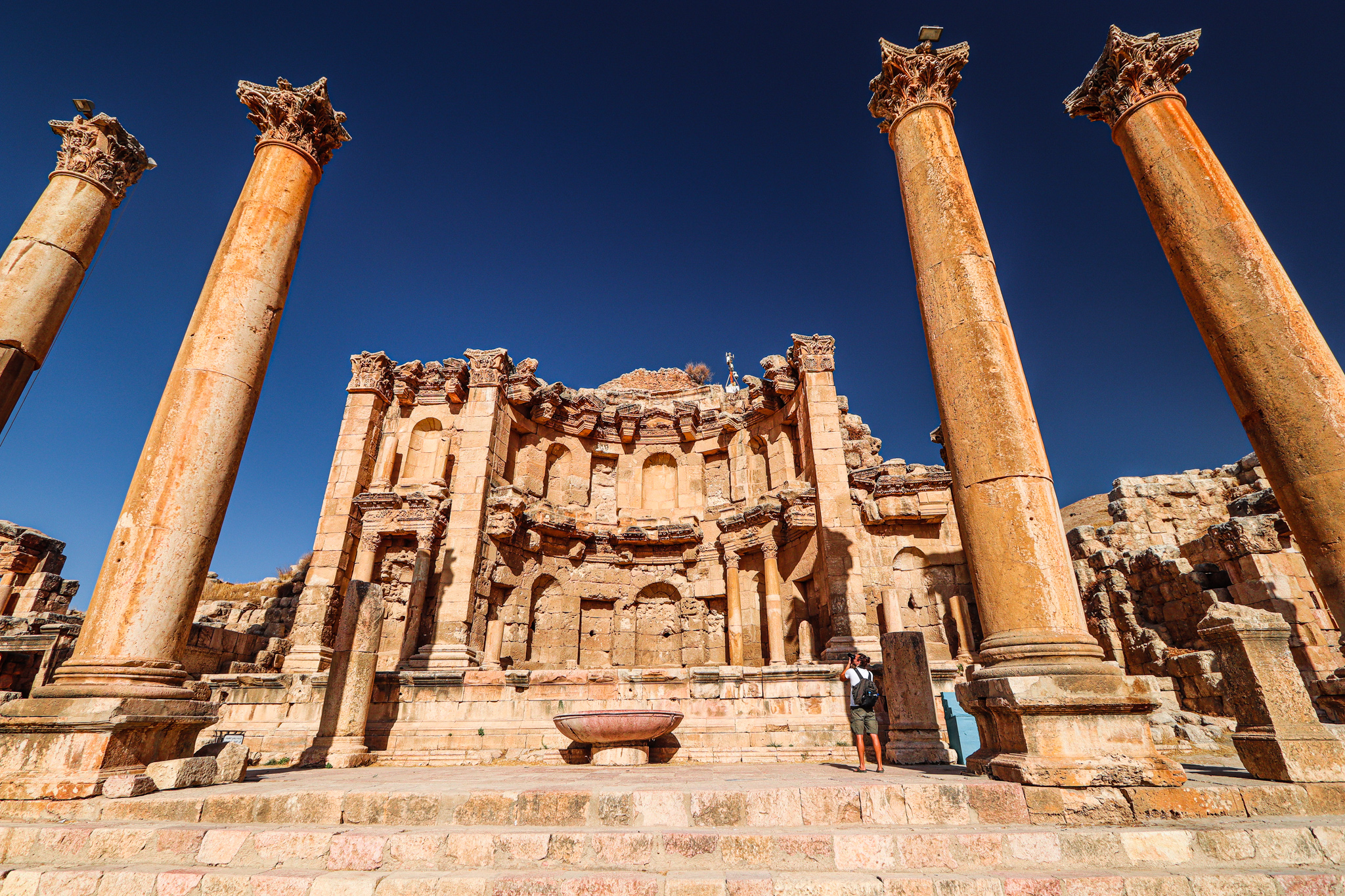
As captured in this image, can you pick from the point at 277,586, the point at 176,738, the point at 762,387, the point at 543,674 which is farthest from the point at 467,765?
the point at 277,586

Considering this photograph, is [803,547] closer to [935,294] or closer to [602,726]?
[602,726]

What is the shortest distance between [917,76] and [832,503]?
392 inches

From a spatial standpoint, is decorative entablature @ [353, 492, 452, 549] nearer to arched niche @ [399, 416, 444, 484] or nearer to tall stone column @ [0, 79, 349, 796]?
arched niche @ [399, 416, 444, 484]

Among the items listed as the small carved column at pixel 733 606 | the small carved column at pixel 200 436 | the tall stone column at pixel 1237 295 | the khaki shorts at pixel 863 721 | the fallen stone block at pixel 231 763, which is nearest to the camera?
the small carved column at pixel 200 436

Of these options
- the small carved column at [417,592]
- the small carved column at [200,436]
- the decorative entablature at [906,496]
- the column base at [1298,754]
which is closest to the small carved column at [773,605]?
the decorative entablature at [906,496]

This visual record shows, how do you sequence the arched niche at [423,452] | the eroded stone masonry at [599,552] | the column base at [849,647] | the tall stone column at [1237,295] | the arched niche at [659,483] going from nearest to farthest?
the tall stone column at [1237,295], the eroded stone masonry at [599,552], the column base at [849,647], the arched niche at [423,452], the arched niche at [659,483]

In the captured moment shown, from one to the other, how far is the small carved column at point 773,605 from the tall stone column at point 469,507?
25.5ft

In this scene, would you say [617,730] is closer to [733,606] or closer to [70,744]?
[70,744]

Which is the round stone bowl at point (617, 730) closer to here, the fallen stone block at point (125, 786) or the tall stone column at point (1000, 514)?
the tall stone column at point (1000, 514)

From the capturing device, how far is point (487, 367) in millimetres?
17969

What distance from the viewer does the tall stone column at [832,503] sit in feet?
47.0

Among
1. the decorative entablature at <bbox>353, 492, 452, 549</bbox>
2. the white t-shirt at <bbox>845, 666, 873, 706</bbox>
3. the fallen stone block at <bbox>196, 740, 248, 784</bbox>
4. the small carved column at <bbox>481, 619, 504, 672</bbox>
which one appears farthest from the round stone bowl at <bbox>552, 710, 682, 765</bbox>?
the decorative entablature at <bbox>353, 492, 452, 549</bbox>

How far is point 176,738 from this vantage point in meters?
6.41

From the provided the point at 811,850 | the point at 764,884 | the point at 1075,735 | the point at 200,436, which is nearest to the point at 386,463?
the point at 200,436
